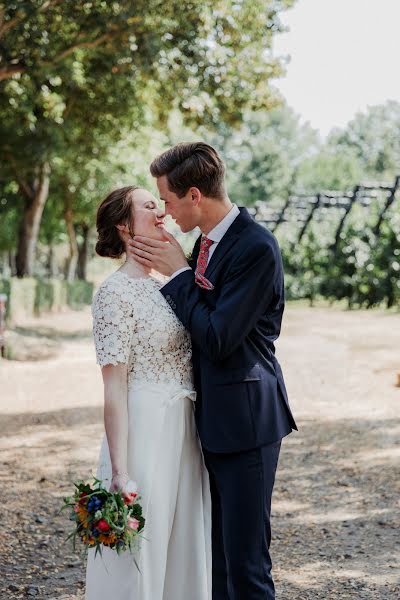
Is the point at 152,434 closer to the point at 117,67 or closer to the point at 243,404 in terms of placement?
the point at 243,404

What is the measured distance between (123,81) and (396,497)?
12580 millimetres

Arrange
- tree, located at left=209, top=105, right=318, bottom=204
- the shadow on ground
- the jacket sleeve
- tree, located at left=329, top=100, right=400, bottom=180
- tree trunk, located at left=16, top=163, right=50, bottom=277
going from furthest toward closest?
tree, located at left=329, top=100, right=400, bottom=180 < tree, located at left=209, top=105, right=318, bottom=204 < tree trunk, located at left=16, top=163, right=50, bottom=277 < the shadow on ground < the jacket sleeve

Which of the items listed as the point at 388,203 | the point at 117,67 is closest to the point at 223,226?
the point at 117,67

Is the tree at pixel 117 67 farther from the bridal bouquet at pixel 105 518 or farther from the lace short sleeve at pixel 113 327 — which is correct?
the bridal bouquet at pixel 105 518

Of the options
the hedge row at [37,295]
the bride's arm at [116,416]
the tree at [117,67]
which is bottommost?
the bride's arm at [116,416]

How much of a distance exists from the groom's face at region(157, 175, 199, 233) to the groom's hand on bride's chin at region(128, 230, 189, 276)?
98 mm

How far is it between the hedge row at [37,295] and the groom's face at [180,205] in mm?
20399

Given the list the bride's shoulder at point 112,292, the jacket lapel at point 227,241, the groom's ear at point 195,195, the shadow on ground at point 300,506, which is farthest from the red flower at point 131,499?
the shadow on ground at point 300,506

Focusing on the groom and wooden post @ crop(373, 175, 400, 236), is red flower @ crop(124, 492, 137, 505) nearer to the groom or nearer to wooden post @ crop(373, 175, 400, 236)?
the groom

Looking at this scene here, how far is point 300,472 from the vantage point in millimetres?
7055

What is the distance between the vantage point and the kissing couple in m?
2.86

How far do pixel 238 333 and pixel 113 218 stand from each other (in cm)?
74

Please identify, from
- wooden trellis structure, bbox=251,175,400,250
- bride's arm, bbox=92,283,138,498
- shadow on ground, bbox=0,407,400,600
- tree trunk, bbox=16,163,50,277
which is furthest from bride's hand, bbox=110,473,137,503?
tree trunk, bbox=16,163,50,277

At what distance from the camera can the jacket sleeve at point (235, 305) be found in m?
2.75
